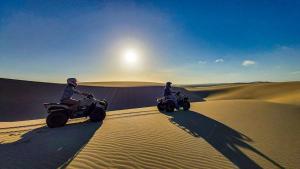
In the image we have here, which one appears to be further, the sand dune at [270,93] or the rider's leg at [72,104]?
the sand dune at [270,93]

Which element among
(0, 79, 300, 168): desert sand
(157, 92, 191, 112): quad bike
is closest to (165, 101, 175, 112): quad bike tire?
(157, 92, 191, 112): quad bike

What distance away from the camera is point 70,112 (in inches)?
410

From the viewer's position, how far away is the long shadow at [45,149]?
5620mm

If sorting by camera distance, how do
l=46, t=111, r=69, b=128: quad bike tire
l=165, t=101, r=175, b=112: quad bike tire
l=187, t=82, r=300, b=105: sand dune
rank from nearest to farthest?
l=46, t=111, r=69, b=128: quad bike tire
l=165, t=101, r=175, b=112: quad bike tire
l=187, t=82, r=300, b=105: sand dune

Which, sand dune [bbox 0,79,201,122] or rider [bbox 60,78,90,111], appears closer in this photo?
rider [bbox 60,78,90,111]

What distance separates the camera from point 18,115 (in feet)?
84.6

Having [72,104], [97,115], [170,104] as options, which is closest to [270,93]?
[170,104]

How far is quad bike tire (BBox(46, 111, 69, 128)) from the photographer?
1008cm

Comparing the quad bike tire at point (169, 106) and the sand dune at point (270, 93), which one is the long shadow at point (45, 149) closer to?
the quad bike tire at point (169, 106)

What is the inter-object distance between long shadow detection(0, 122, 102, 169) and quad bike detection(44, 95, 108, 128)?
1.14 metres

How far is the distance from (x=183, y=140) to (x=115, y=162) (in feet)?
9.00

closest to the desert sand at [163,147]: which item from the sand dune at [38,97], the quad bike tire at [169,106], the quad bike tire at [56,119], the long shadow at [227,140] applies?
the long shadow at [227,140]

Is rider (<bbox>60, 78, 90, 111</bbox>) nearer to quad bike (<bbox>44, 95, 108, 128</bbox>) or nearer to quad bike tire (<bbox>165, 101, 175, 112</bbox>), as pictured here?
quad bike (<bbox>44, 95, 108, 128</bbox>)

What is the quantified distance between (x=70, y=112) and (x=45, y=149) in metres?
3.78
